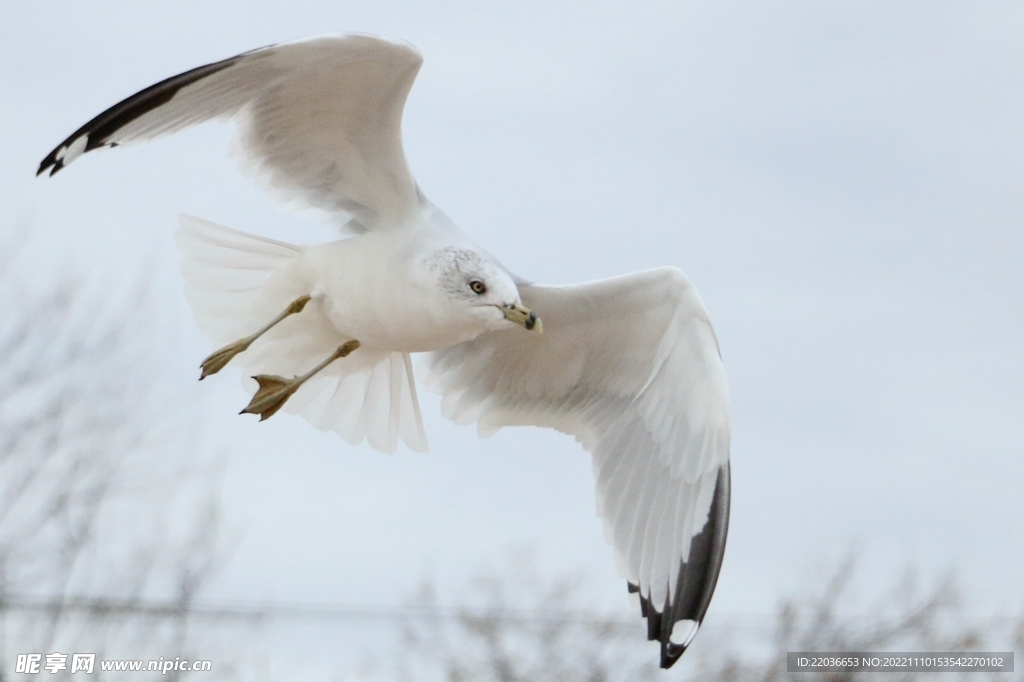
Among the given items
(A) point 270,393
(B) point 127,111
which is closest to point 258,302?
(A) point 270,393

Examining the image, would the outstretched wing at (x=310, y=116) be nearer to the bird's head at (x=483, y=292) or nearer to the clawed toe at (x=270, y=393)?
the bird's head at (x=483, y=292)

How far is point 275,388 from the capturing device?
14.7 ft

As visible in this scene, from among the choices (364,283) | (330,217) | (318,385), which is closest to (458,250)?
(364,283)

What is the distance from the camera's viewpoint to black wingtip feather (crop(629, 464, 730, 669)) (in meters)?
4.50

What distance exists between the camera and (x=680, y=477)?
15.0 ft

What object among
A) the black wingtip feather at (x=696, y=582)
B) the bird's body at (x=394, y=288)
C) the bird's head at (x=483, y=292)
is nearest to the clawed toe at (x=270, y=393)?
the bird's body at (x=394, y=288)

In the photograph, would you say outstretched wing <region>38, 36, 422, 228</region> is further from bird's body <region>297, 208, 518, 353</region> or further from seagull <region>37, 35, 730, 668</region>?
bird's body <region>297, 208, 518, 353</region>

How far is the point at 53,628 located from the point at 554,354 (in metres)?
3.78

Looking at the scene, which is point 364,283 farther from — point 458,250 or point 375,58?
point 375,58

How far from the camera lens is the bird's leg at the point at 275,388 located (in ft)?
14.5

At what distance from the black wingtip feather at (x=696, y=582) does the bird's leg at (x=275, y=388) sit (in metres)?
1.04

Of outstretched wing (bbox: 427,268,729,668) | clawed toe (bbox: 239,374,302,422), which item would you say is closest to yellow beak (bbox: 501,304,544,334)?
outstretched wing (bbox: 427,268,729,668)

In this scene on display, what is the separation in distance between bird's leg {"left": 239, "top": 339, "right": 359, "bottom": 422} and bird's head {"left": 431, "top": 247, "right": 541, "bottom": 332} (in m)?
0.56

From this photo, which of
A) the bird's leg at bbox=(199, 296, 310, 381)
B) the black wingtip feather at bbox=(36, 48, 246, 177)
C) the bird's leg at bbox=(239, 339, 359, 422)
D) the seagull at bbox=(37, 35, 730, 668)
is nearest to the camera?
the black wingtip feather at bbox=(36, 48, 246, 177)
